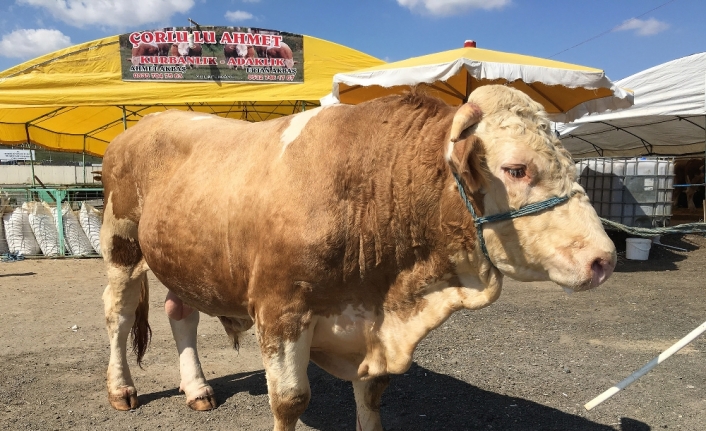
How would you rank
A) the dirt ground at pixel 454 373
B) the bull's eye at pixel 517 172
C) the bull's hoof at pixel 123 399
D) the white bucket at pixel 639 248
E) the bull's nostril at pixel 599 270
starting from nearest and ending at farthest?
the bull's nostril at pixel 599 270 → the bull's eye at pixel 517 172 → the dirt ground at pixel 454 373 → the bull's hoof at pixel 123 399 → the white bucket at pixel 639 248

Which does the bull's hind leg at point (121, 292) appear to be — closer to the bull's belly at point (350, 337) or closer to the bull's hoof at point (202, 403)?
the bull's hoof at point (202, 403)

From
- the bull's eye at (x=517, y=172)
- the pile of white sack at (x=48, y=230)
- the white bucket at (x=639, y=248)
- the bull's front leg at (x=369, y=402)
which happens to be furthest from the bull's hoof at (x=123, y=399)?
the white bucket at (x=639, y=248)

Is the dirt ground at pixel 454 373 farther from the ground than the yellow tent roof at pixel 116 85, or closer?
closer

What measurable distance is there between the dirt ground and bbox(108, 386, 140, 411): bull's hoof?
2.0 inches

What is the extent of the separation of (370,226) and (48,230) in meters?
9.63

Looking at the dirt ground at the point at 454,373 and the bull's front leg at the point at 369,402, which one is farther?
the dirt ground at the point at 454,373

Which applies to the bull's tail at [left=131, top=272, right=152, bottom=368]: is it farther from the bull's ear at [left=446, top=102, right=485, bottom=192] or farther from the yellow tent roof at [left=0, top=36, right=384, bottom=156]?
the yellow tent roof at [left=0, top=36, right=384, bottom=156]

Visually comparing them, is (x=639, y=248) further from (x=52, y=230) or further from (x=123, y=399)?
(x=52, y=230)

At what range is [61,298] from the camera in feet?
21.9

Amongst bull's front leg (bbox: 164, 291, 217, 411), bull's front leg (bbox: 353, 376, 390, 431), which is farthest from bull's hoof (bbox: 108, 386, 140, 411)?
bull's front leg (bbox: 353, 376, 390, 431)

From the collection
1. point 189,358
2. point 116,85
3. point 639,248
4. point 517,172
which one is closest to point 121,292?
point 189,358

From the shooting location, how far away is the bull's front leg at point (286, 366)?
2.19 m

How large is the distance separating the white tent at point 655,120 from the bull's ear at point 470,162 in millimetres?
10283

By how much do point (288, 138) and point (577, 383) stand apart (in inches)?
118
